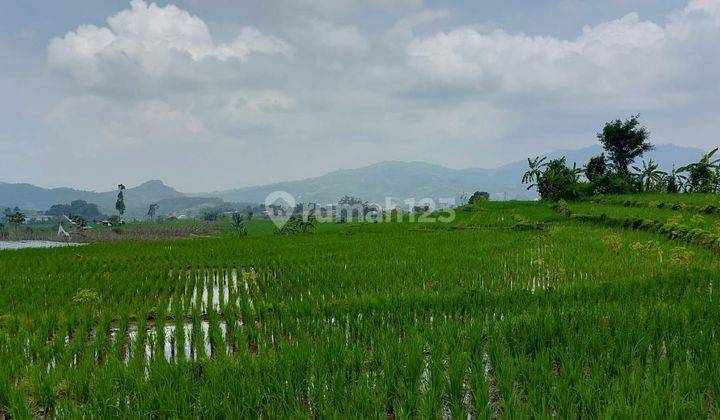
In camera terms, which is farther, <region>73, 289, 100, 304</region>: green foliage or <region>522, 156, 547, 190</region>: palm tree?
<region>522, 156, 547, 190</region>: palm tree

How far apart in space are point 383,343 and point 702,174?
95.6 ft

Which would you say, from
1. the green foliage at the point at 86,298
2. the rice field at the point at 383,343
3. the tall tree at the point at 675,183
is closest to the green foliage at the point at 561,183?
the tall tree at the point at 675,183

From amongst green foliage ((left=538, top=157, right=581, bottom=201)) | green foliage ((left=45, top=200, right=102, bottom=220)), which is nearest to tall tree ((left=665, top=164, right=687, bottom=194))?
green foliage ((left=538, top=157, right=581, bottom=201))

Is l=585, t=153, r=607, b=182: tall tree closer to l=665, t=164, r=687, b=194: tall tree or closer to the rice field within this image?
l=665, t=164, r=687, b=194: tall tree

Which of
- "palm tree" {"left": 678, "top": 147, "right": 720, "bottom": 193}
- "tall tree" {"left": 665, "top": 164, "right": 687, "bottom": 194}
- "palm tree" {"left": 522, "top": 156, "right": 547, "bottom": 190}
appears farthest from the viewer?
"palm tree" {"left": 522, "top": 156, "right": 547, "bottom": 190}

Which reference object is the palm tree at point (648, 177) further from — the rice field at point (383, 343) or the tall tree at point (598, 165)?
the rice field at point (383, 343)

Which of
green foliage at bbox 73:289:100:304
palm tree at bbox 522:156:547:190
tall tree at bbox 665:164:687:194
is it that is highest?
palm tree at bbox 522:156:547:190

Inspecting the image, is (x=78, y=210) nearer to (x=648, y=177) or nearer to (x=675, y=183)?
(x=648, y=177)

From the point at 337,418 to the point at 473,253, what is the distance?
7.75 m

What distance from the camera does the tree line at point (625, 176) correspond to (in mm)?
25094

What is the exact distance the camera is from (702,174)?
998 inches

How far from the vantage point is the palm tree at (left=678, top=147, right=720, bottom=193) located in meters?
24.2

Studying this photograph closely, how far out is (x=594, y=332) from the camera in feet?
12.3

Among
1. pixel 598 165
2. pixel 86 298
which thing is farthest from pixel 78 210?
pixel 86 298
